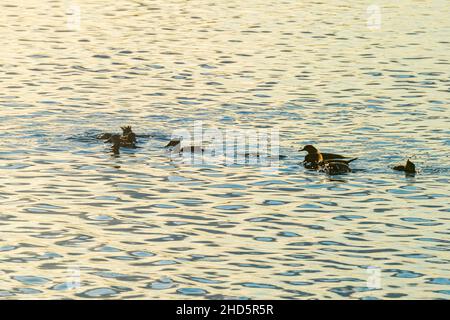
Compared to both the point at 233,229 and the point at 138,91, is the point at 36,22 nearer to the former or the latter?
the point at 138,91

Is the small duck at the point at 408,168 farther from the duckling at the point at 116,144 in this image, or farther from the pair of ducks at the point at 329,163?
the duckling at the point at 116,144

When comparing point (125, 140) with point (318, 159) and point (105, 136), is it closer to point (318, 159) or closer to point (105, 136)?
point (105, 136)

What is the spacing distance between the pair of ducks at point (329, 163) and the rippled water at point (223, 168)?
7.2 inches

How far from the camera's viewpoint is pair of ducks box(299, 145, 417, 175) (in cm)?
2256

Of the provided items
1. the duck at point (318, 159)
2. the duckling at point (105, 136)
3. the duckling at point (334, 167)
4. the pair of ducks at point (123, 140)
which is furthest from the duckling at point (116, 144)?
the duckling at point (334, 167)

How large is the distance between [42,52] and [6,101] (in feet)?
29.9

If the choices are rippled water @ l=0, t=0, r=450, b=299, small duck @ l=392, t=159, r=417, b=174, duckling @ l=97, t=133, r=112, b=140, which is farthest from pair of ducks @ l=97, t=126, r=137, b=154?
small duck @ l=392, t=159, r=417, b=174

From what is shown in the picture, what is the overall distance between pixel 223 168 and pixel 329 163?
2.13 metres

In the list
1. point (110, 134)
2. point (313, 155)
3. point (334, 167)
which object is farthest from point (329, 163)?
point (110, 134)

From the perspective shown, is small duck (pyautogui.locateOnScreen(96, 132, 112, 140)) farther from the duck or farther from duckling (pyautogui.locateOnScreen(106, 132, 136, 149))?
the duck

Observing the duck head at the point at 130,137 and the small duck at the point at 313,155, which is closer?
the small duck at the point at 313,155

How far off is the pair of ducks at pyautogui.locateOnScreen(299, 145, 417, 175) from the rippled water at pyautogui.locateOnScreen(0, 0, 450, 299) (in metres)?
0.18

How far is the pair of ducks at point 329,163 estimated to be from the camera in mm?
22562

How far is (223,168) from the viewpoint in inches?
914
